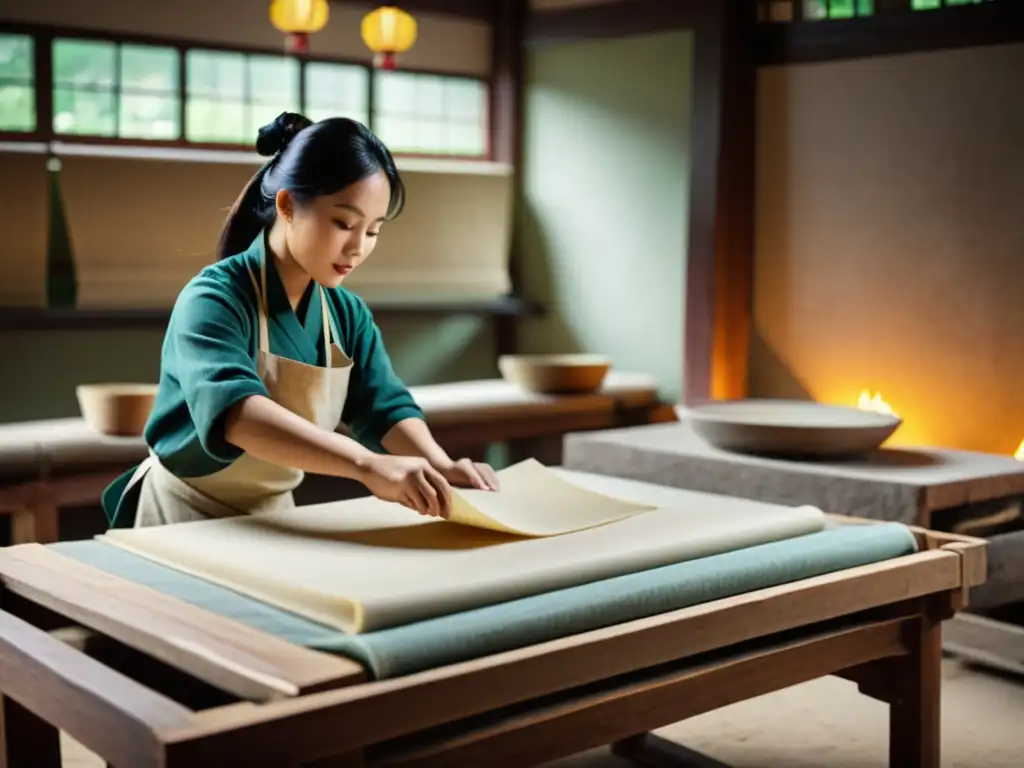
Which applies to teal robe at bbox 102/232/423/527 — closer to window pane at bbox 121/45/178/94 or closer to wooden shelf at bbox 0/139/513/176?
wooden shelf at bbox 0/139/513/176

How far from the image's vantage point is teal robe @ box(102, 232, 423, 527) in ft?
6.50

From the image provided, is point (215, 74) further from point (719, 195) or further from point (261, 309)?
point (261, 309)

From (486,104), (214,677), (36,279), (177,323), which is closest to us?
(214,677)

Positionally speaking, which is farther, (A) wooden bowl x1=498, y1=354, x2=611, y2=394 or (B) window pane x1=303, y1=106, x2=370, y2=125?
(B) window pane x1=303, y1=106, x2=370, y2=125

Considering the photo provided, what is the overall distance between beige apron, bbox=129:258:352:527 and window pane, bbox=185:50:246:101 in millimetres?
3533

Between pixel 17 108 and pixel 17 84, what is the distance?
95 millimetres

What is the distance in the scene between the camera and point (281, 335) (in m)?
2.23

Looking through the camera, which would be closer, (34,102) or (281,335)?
(281,335)

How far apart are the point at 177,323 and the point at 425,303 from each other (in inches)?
159

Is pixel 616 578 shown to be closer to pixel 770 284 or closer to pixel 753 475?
pixel 753 475

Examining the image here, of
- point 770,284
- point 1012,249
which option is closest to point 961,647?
point 1012,249

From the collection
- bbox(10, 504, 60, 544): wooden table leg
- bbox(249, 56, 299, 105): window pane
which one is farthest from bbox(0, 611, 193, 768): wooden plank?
bbox(249, 56, 299, 105): window pane

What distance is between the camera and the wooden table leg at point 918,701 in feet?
7.12

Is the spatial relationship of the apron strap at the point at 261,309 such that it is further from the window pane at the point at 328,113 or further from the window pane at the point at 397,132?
the window pane at the point at 397,132
